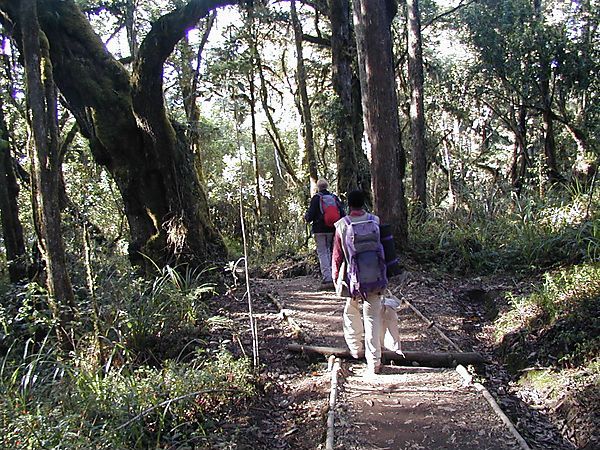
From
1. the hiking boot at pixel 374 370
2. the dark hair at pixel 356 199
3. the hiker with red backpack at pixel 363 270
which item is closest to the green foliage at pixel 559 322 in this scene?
the hiking boot at pixel 374 370

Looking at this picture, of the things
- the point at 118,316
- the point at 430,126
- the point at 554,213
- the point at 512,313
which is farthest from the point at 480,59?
the point at 118,316

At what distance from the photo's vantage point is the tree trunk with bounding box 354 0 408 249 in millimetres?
10422

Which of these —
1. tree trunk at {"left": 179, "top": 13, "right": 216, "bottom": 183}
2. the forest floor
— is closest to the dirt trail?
the forest floor

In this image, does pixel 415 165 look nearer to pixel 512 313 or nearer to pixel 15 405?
pixel 512 313

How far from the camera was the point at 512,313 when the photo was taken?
759cm

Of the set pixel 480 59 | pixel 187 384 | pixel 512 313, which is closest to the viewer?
pixel 187 384

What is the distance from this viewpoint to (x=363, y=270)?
18.6ft

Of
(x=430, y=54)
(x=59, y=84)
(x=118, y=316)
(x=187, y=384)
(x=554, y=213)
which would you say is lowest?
(x=187, y=384)

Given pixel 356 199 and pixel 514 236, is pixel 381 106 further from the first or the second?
pixel 356 199

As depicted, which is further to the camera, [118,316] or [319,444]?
[118,316]

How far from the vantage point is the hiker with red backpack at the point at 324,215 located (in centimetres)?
949

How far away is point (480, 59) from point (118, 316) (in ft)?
55.4

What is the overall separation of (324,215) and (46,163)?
4.82 metres

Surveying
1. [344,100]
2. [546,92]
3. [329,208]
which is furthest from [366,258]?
[546,92]
